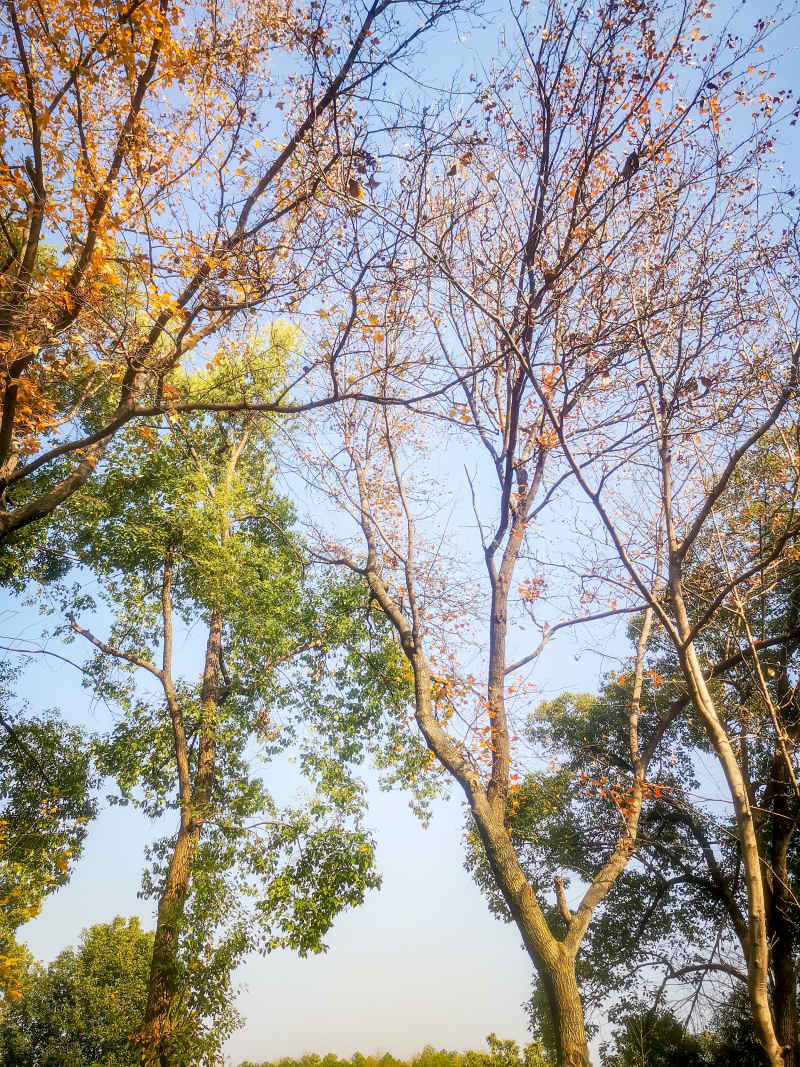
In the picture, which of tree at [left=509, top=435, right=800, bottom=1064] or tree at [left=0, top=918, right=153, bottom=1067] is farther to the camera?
tree at [left=0, top=918, right=153, bottom=1067]

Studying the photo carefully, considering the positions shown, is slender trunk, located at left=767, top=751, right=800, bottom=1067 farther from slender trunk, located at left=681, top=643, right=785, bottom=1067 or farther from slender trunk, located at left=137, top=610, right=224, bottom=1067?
slender trunk, located at left=137, top=610, right=224, bottom=1067

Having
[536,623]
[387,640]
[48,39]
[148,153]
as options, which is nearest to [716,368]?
[536,623]

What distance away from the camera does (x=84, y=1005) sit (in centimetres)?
1817

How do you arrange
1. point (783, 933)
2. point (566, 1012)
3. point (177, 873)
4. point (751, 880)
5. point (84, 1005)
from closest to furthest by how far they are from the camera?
point (566, 1012) < point (751, 880) < point (177, 873) < point (783, 933) < point (84, 1005)

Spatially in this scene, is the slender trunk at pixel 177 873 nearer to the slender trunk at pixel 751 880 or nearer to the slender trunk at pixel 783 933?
the slender trunk at pixel 751 880

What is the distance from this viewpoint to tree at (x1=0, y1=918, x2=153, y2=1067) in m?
17.2

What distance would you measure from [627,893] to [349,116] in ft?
37.9

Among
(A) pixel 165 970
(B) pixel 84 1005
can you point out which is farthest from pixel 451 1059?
(B) pixel 84 1005

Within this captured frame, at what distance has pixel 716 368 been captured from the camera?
4.80 meters

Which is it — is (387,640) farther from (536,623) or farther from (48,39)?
(48,39)

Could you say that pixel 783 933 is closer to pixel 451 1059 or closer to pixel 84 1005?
pixel 451 1059

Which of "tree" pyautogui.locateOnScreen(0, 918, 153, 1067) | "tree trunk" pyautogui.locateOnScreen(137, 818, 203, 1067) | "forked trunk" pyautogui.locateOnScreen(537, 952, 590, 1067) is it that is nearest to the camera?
"forked trunk" pyautogui.locateOnScreen(537, 952, 590, 1067)

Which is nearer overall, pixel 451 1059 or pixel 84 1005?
pixel 451 1059

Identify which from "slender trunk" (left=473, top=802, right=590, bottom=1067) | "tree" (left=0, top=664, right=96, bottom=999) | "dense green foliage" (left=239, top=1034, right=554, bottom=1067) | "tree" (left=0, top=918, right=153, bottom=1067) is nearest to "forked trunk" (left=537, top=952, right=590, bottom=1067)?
"slender trunk" (left=473, top=802, right=590, bottom=1067)
